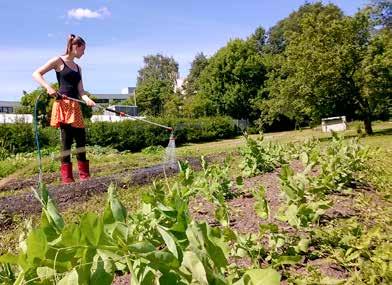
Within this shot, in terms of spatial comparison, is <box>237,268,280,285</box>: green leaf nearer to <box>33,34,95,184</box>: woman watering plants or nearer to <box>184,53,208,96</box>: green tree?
<box>33,34,95,184</box>: woman watering plants

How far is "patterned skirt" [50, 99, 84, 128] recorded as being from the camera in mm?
6801

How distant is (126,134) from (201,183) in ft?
83.5

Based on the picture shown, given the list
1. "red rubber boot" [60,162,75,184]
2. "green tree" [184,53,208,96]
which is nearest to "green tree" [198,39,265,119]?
"green tree" [184,53,208,96]

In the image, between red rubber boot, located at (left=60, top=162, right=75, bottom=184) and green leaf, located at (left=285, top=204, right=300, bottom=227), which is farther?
red rubber boot, located at (left=60, top=162, right=75, bottom=184)

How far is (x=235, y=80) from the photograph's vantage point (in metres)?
51.1

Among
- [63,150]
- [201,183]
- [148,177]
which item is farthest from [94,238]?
[148,177]

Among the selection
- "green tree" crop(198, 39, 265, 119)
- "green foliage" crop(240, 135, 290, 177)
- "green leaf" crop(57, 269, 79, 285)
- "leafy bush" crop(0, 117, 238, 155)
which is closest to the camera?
"green leaf" crop(57, 269, 79, 285)

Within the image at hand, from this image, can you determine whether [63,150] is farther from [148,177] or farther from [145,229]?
[145,229]

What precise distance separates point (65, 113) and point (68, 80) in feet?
1.55

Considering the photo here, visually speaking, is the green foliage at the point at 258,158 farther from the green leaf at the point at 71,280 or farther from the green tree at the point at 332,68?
the green tree at the point at 332,68

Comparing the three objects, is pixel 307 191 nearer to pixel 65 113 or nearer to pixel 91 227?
pixel 91 227

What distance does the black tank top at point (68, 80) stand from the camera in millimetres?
6912

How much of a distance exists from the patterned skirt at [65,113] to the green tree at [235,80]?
4296 cm

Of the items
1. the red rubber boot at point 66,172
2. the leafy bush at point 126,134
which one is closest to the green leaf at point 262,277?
the red rubber boot at point 66,172
